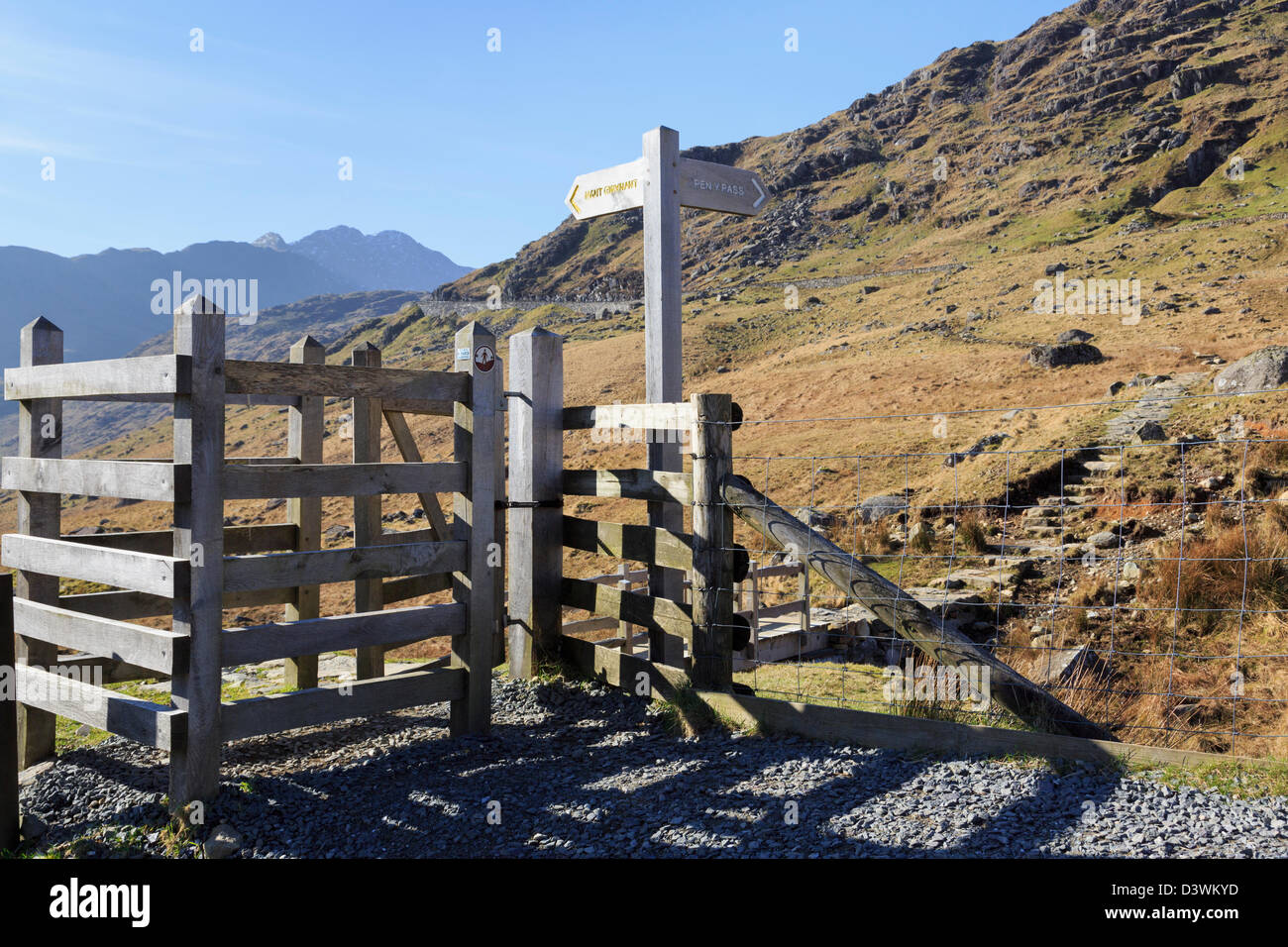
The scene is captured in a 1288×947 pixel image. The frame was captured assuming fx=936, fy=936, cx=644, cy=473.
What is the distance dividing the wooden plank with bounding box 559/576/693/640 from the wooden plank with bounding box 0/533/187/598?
2.78 meters

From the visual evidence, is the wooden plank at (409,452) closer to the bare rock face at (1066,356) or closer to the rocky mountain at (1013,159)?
the bare rock face at (1066,356)

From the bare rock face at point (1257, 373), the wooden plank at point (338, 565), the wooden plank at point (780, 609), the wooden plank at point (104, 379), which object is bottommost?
the wooden plank at point (780, 609)

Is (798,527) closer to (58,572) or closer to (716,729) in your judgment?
(716,729)

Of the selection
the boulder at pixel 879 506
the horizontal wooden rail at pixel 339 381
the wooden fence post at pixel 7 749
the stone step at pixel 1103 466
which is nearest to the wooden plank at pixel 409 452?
the horizontal wooden rail at pixel 339 381

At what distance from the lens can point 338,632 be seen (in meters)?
5.31

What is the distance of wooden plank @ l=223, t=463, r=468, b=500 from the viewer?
480 centimetres

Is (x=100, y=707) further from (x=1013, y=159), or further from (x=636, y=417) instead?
(x=1013, y=159)

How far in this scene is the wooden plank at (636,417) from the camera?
6.02 m

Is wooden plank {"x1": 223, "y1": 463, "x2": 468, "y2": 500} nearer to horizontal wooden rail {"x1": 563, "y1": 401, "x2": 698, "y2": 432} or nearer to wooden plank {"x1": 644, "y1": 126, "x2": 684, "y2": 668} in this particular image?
horizontal wooden rail {"x1": 563, "y1": 401, "x2": 698, "y2": 432}

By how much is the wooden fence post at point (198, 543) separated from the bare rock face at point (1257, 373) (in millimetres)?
16579

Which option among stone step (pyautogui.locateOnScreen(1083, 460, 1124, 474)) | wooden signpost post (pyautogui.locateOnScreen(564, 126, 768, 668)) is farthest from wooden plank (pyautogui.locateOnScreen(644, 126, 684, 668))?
stone step (pyautogui.locateOnScreen(1083, 460, 1124, 474))

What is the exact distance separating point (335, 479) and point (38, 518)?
2.01 metres
